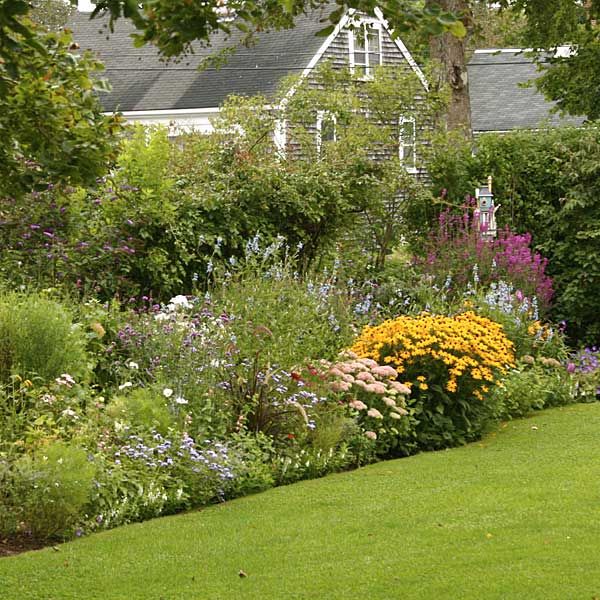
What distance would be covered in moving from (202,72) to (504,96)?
9170mm

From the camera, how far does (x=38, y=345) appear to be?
838 cm

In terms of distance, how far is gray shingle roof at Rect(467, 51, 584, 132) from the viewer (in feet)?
102

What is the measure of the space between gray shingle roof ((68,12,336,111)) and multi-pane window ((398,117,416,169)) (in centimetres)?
995

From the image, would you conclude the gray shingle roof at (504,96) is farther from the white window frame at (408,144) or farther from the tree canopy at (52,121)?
the tree canopy at (52,121)

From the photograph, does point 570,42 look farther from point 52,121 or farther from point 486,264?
point 52,121

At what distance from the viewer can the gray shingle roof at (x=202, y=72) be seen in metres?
27.4

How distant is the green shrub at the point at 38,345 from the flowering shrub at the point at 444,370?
8.96 feet

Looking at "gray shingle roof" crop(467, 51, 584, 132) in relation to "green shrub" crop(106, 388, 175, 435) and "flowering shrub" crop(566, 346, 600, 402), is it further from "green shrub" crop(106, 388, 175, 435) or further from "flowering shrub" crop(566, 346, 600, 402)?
"green shrub" crop(106, 388, 175, 435)

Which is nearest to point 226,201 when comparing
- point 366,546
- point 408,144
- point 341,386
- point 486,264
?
point 486,264

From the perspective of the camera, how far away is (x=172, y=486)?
7367 millimetres

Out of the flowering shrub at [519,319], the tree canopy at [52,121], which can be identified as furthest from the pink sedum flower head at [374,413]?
the tree canopy at [52,121]

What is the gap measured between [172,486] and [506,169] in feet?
29.5

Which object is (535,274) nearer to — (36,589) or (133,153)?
(133,153)

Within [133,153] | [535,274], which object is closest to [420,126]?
[535,274]
